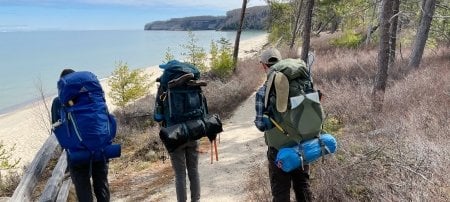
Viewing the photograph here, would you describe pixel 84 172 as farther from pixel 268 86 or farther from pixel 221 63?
pixel 221 63

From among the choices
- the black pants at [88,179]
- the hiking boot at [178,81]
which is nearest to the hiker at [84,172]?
the black pants at [88,179]

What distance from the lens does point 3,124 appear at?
1051 inches

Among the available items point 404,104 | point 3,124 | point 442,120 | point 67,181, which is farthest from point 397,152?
point 3,124

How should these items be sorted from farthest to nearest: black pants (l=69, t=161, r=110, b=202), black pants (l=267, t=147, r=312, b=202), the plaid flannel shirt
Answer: black pants (l=69, t=161, r=110, b=202), black pants (l=267, t=147, r=312, b=202), the plaid flannel shirt

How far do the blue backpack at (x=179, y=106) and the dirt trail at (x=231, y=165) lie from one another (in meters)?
1.87

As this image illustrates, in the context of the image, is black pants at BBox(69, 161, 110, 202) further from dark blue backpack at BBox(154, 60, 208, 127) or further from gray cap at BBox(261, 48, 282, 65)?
gray cap at BBox(261, 48, 282, 65)

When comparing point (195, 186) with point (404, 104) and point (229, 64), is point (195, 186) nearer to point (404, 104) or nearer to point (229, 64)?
point (404, 104)

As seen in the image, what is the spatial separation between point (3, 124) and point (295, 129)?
27.3m

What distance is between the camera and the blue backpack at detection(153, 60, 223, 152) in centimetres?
443

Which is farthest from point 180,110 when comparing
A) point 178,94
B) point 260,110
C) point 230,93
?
point 230,93

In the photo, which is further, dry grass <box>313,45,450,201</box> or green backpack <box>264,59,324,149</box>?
green backpack <box>264,59,324,149</box>

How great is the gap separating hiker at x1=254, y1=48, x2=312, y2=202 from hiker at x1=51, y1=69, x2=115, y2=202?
1.70m

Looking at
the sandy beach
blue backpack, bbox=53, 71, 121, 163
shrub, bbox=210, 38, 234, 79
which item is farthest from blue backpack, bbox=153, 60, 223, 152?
shrub, bbox=210, 38, 234, 79

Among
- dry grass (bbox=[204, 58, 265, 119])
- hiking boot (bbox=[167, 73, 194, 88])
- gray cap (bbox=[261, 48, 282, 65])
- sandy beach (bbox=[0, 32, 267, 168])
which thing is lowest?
sandy beach (bbox=[0, 32, 267, 168])
